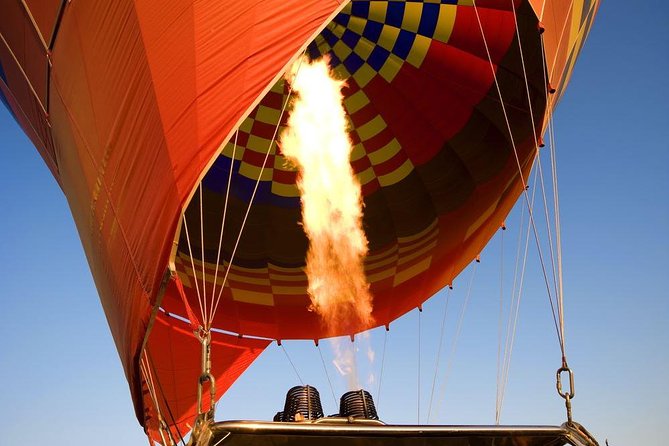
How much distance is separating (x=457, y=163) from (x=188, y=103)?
17.3 feet

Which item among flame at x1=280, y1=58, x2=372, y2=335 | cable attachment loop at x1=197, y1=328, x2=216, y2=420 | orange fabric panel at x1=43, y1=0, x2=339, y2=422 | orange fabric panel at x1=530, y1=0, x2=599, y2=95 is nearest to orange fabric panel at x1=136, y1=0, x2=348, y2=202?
orange fabric panel at x1=43, y1=0, x2=339, y2=422

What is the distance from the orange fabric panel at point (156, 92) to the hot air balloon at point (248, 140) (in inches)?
0.6

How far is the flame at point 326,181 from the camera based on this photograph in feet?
32.2

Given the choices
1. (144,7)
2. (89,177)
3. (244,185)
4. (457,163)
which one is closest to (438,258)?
(457,163)

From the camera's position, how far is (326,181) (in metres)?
10.2

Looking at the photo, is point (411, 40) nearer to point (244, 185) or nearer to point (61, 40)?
point (244, 185)

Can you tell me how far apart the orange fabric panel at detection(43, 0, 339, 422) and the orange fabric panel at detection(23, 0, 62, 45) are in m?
0.16

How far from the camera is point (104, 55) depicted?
556cm

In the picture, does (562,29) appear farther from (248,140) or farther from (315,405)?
(248,140)

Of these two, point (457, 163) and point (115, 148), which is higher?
point (457, 163)

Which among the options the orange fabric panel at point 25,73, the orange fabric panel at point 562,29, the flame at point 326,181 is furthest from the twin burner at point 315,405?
the flame at point 326,181

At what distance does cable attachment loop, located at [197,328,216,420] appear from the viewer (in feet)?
12.5

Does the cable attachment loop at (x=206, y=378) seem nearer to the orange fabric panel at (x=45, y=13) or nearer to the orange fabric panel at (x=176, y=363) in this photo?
the orange fabric panel at (x=45, y=13)

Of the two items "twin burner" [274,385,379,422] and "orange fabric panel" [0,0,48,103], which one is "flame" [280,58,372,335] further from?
"twin burner" [274,385,379,422]
